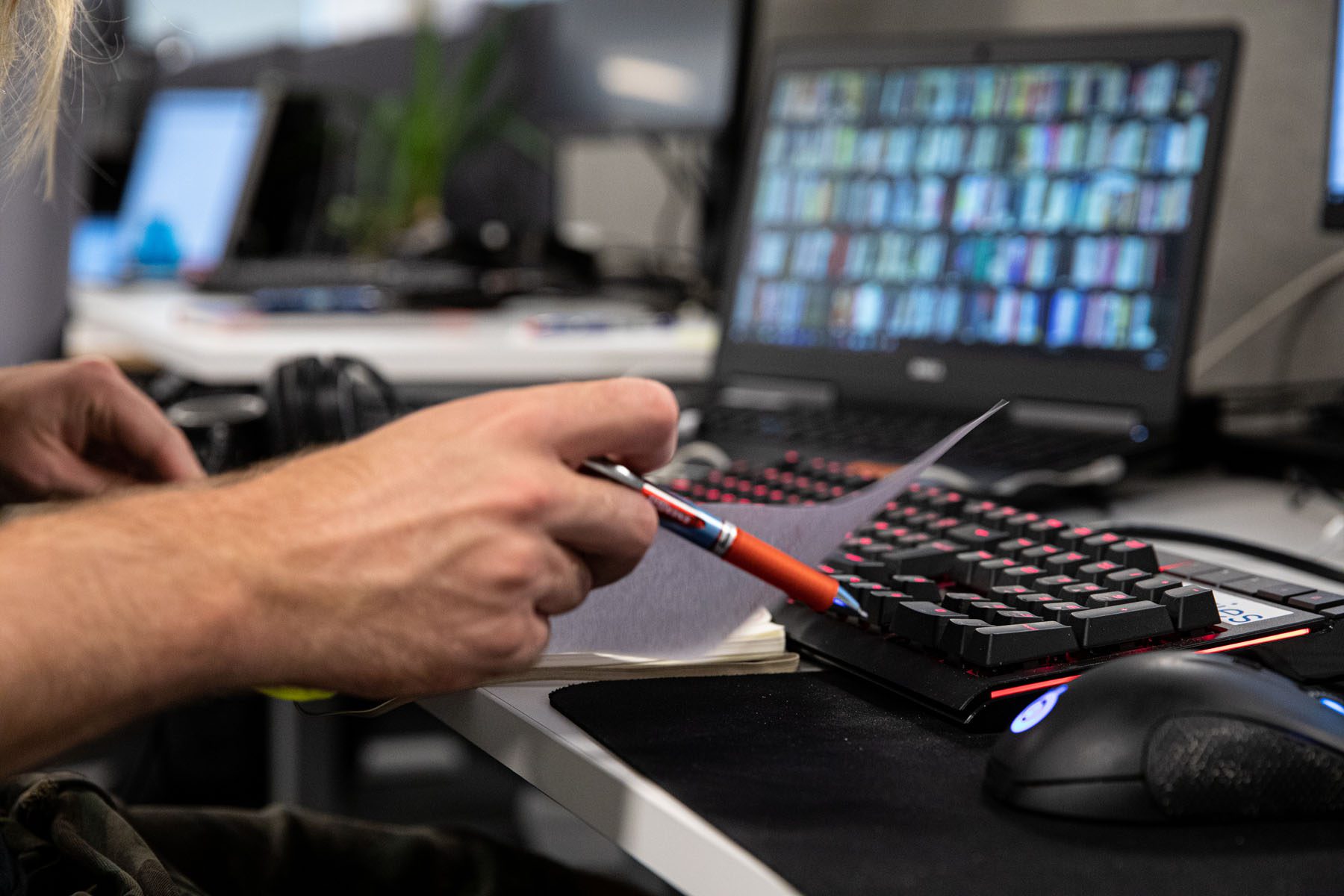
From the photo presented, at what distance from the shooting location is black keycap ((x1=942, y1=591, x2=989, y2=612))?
1.58ft

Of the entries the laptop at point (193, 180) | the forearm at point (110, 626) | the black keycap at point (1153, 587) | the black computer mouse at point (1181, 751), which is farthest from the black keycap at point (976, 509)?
the laptop at point (193, 180)

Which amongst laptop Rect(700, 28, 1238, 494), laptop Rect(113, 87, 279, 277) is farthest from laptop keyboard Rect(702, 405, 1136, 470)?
laptop Rect(113, 87, 279, 277)

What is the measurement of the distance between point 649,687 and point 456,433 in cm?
13

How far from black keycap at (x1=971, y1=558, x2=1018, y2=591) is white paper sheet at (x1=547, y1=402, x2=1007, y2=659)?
7 cm

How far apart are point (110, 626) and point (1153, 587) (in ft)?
1.20

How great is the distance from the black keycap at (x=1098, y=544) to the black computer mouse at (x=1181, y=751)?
0.51 ft

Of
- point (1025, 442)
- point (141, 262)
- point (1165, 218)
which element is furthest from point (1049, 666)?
point (141, 262)

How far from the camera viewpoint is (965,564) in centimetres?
53

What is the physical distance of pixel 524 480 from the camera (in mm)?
399

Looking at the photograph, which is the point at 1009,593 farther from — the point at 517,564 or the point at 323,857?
the point at 323,857

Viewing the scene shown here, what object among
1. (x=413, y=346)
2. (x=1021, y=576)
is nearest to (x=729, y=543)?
(x=1021, y=576)

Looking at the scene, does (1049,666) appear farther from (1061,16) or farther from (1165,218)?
(1061,16)

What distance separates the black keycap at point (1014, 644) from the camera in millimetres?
443

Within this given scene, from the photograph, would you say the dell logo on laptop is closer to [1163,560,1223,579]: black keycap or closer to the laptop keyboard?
the laptop keyboard
